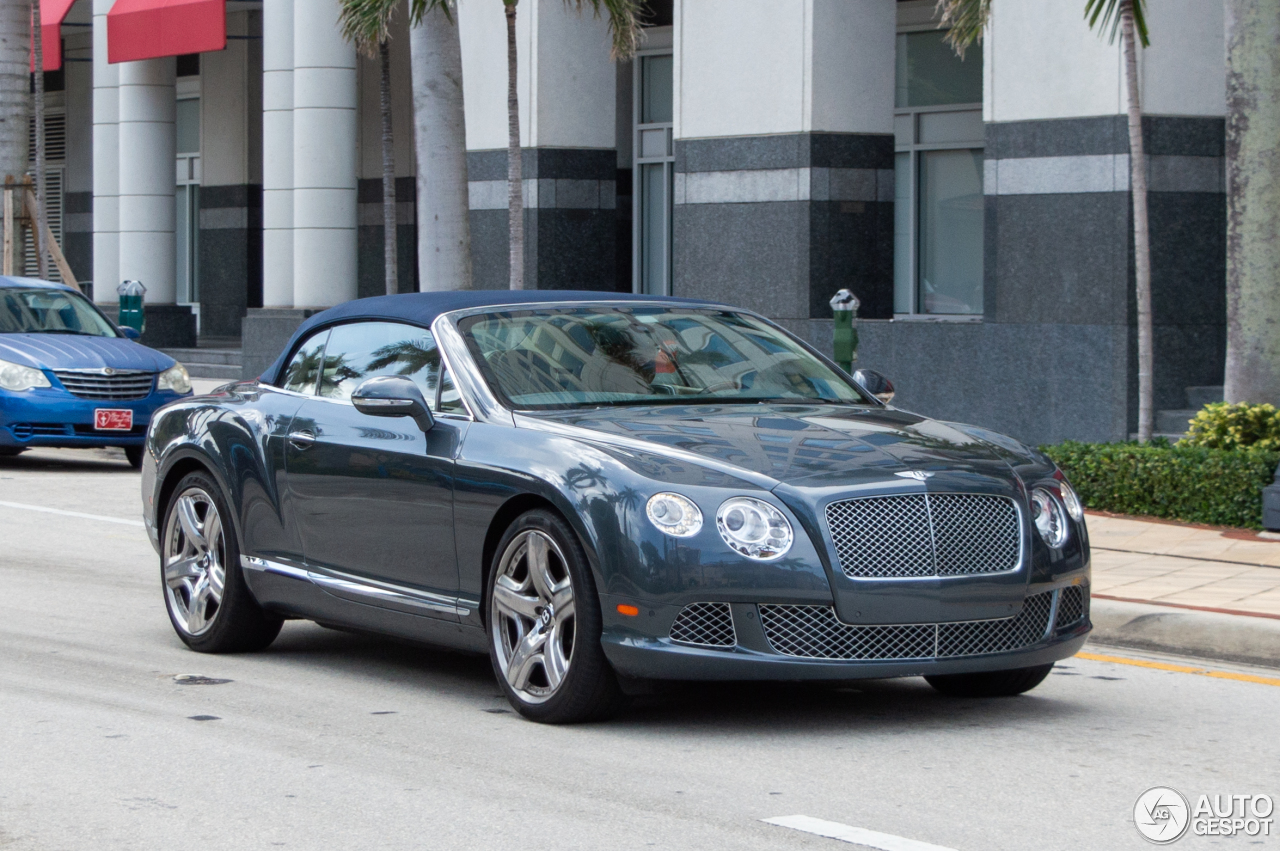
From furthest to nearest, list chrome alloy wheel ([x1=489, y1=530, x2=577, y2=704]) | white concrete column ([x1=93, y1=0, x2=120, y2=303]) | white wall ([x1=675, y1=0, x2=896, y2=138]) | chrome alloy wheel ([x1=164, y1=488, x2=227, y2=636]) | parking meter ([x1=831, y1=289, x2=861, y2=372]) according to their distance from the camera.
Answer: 1. white concrete column ([x1=93, y1=0, x2=120, y2=303])
2. white wall ([x1=675, y1=0, x2=896, y2=138])
3. parking meter ([x1=831, y1=289, x2=861, y2=372])
4. chrome alloy wheel ([x1=164, y1=488, x2=227, y2=636])
5. chrome alloy wheel ([x1=489, y1=530, x2=577, y2=704])

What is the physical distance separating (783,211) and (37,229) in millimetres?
9824

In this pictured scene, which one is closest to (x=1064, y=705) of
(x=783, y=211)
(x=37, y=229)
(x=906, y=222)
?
(x=783, y=211)

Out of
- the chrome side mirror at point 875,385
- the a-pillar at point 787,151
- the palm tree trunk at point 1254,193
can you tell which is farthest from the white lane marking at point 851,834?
the a-pillar at point 787,151

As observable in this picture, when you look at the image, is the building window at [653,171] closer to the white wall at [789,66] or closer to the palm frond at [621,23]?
the white wall at [789,66]

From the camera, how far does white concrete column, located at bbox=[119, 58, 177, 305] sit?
30.2 metres

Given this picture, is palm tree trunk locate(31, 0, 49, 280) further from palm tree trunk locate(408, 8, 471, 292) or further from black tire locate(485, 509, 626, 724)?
black tire locate(485, 509, 626, 724)

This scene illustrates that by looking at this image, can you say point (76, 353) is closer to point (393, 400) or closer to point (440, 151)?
point (440, 151)

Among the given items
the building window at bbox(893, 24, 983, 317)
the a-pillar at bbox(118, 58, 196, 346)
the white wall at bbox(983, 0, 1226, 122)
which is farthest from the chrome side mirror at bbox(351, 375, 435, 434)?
the a-pillar at bbox(118, 58, 196, 346)

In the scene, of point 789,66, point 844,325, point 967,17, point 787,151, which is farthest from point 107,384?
point 967,17

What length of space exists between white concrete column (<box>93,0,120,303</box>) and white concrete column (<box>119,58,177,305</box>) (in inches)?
42.0

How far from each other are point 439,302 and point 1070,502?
268cm

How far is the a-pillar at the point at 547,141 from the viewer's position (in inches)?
890

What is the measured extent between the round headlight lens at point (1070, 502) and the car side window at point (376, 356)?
244 cm

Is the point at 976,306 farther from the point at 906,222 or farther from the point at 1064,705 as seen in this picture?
the point at 1064,705
